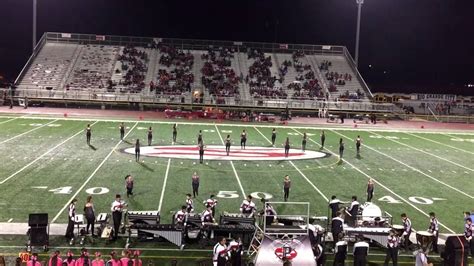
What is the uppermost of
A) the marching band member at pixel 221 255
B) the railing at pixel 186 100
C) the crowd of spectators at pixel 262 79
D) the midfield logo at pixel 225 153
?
the crowd of spectators at pixel 262 79

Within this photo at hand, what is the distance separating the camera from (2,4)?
241 ft

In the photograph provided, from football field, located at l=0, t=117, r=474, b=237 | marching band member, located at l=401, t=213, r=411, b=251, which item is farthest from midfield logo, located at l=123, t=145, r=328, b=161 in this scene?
marching band member, located at l=401, t=213, r=411, b=251

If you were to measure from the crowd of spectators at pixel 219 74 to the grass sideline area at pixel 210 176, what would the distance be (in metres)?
21.0

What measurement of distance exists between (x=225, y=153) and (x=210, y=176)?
636cm

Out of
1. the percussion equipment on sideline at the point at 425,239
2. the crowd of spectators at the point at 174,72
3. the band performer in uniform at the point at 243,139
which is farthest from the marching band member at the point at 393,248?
the crowd of spectators at the point at 174,72

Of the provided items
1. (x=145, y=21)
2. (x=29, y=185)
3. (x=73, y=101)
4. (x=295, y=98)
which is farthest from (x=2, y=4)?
(x=29, y=185)

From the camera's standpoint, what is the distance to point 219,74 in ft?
202

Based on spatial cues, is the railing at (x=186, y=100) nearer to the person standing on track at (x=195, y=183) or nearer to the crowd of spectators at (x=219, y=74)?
the crowd of spectators at (x=219, y=74)

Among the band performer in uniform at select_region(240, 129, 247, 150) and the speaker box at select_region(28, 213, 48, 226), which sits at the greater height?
the band performer in uniform at select_region(240, 129, 247, 150)

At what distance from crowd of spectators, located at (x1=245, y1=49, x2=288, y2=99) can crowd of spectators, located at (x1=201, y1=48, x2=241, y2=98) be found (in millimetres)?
1875

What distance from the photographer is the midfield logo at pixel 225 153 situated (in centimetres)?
2766

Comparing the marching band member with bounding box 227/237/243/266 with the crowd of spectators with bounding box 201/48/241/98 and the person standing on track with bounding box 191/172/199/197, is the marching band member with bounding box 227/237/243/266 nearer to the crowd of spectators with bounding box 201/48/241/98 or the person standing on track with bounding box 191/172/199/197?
the person standing on track with bounding box 191/172/199/197

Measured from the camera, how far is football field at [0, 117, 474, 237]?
18312mm

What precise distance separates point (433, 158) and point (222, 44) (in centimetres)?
4045
